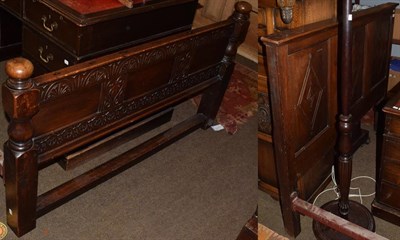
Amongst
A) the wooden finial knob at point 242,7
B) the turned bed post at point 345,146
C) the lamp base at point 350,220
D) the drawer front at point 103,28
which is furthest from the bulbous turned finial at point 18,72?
the lamp base at point 350,220

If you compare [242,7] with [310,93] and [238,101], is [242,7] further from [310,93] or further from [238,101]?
[238,101]

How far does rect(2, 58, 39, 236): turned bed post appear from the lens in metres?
1.61

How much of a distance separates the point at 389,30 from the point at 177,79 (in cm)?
132

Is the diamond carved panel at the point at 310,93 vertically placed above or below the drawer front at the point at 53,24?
below

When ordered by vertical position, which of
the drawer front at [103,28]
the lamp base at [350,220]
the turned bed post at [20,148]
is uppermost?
the drawer front at [103,28]

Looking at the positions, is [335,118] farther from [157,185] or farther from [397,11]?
[397,11]

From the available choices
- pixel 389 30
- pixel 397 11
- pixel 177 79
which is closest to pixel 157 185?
pixel 177 79

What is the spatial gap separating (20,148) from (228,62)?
1339 millimetres

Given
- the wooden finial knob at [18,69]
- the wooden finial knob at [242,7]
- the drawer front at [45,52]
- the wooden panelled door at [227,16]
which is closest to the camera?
the wooden finial knob at [18,69]

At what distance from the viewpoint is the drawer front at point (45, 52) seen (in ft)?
7.54

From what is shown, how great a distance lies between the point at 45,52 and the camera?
2.41 meters

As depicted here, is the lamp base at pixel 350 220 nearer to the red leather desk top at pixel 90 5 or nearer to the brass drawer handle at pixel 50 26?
the red leather desk top at pixel 90 5

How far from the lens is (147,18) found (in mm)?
2447

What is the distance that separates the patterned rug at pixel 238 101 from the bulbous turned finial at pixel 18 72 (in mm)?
1646
